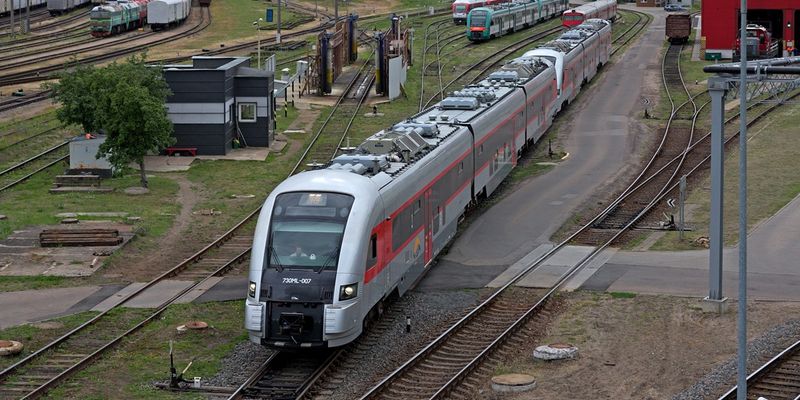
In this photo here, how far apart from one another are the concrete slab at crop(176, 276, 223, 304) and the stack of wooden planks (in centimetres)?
489

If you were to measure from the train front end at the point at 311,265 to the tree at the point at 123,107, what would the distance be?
61.9 ft

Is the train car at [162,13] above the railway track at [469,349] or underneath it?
above

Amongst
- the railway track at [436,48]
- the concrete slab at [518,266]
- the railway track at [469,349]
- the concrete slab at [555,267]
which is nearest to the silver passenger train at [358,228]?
the railway track at [469,349]

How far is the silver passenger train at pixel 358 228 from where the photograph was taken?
83.6 ft

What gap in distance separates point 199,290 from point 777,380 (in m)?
14.4

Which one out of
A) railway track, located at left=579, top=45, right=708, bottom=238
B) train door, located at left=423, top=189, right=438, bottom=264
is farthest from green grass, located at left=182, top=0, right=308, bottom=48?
train door, located at left=423, top=189, right=438, bottom=264

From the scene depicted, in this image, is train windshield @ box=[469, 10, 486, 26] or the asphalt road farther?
train windshield @ box=[469, 10, 486, 26]

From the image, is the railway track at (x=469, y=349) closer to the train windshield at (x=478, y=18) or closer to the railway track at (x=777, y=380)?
the railway track at (x=777, y=380)

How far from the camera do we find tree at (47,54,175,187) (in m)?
44.5

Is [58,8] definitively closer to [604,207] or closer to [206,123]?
[206,123]

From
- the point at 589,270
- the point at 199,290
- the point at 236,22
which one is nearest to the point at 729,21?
the point at 236,22

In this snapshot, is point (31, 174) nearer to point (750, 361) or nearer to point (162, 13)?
point (750, 361)

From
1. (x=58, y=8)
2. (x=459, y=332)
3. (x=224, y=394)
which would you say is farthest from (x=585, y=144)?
(x=58, y=8)

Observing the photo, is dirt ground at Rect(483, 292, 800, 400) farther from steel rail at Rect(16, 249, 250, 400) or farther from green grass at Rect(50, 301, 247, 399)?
steel rail at Rect(16, 249, 250, 400)
